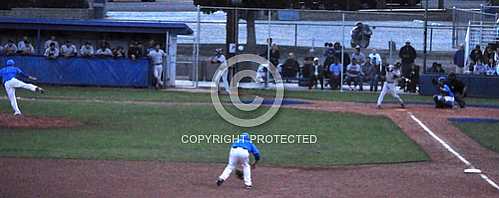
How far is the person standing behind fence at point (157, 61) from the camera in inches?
1537

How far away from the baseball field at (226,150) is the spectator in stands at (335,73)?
8861mm

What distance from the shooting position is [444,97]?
3139 centimetres

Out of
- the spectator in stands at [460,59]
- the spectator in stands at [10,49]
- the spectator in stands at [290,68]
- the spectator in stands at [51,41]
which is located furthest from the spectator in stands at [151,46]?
the spectator in stands at [460,59]

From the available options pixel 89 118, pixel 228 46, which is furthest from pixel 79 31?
pixel 89 118

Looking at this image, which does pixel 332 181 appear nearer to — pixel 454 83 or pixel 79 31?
pixel 454 83

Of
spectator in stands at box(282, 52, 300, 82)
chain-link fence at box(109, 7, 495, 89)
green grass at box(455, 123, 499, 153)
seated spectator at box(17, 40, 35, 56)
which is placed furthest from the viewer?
chain-link fence at box(109, 7, 495, 89)

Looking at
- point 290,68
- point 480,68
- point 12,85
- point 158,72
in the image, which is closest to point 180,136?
point 12,85

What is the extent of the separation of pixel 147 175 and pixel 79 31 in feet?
86.0

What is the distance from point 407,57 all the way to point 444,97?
1001cm

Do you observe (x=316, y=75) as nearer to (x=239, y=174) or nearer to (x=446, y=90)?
(x=446, y=90)

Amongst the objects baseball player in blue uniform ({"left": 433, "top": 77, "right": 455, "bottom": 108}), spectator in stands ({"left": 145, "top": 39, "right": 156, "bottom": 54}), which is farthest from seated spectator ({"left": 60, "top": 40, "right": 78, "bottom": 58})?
baseball player in blue uniform ({"left": 433, "top": 77, "right": 455, "bottom": 108})

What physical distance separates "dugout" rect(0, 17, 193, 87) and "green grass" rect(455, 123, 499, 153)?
1664 centimetres

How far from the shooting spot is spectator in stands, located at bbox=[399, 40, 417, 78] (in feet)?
135

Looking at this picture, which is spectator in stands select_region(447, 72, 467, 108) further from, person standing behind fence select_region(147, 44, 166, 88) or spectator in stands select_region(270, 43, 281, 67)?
person standing behind fence select_region(147, 44, 166, 88)
